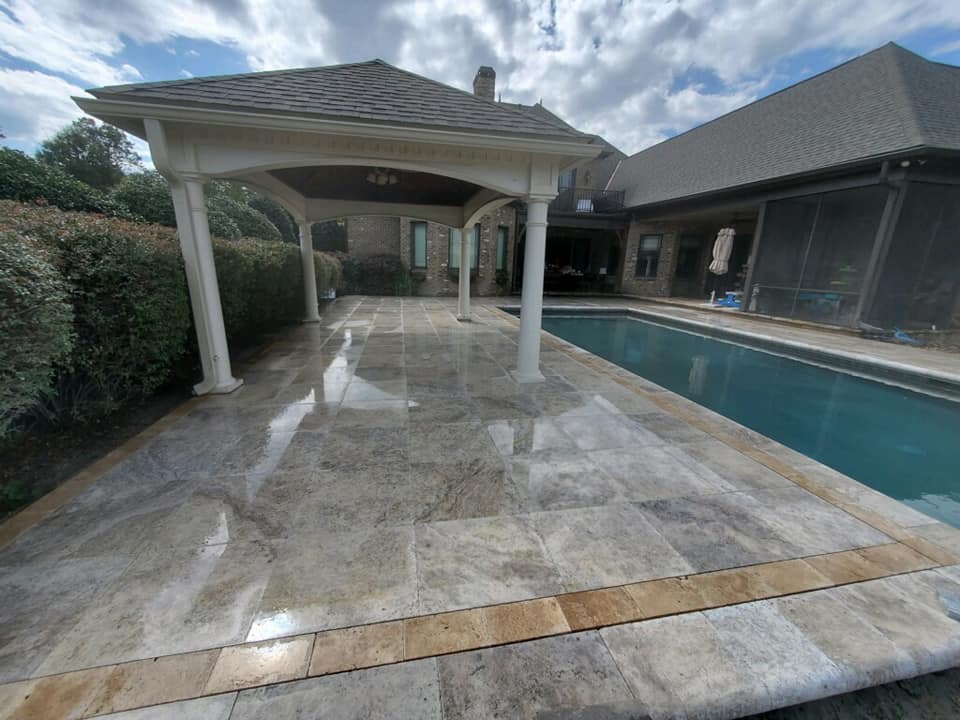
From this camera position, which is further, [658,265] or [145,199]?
[658,265]

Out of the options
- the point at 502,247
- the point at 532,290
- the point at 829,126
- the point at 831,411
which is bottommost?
the point at 831,411

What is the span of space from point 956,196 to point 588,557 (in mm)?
12119

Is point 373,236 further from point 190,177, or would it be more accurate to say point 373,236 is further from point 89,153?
point 89,153

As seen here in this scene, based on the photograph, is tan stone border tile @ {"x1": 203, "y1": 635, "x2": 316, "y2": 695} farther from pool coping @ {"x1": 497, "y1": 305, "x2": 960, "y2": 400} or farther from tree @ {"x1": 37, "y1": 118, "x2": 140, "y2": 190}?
tree @ {"x1": 37, "y1": 118, "x2": 140, "y2": 190}

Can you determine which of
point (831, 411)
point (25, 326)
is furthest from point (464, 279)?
point (25, 326)

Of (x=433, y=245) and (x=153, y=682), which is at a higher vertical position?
(x=433, y=245)

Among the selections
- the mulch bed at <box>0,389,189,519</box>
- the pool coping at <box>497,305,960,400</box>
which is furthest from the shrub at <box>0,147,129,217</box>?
the pool coping at <box>497,305,960,400</box>

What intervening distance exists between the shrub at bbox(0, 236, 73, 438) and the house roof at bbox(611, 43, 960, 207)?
1249cm

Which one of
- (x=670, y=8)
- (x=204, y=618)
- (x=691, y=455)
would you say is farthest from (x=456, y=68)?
(x=204, y=618)

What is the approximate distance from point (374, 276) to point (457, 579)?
14298 millimetres

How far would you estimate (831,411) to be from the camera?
5188 millimetres

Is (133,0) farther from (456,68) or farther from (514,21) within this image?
(456,68)

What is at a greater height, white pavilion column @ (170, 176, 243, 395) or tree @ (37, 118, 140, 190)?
tree @ (37, 118, 140, 190)

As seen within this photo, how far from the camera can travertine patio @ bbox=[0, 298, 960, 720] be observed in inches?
55.1
